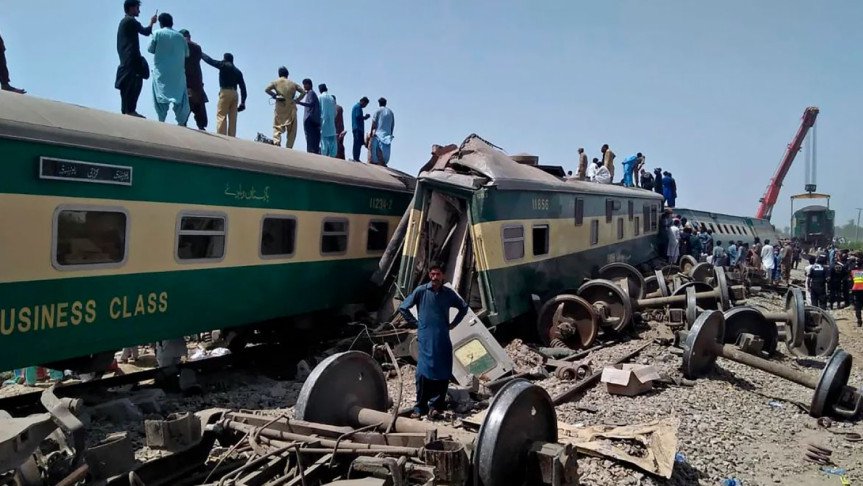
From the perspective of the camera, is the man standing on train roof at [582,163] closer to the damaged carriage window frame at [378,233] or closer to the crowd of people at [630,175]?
the crowd of people at [630,175]

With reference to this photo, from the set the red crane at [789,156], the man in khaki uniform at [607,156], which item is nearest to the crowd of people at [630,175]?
the man in khaki uniform at [607,156]

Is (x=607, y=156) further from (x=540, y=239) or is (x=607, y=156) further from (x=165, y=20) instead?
(x=165, y=20)

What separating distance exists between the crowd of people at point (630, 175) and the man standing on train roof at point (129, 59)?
8.56 metres

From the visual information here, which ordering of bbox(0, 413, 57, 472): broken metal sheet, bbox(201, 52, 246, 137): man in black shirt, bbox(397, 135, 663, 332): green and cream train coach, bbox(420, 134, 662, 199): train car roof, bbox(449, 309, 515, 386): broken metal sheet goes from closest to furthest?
1. bbox(0, 413, 57, 472): broken metal sheet
2. bbox(449, 309, 515, 386): broken metal sheet
3. bbox(397, 135, 663, 332): green and cream train coach
4. bbox(420, 134, 662, 199): train car roof
5. bbox(201, 52, 246, 137): man in black shirt

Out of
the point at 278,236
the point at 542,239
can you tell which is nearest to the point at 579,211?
the point at 542,239

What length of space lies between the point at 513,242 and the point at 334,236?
112 inches

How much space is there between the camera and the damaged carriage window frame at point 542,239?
1088 cm

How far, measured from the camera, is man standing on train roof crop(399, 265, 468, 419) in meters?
6.46

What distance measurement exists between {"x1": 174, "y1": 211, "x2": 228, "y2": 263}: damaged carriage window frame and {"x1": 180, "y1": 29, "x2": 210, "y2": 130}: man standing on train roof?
2.84m

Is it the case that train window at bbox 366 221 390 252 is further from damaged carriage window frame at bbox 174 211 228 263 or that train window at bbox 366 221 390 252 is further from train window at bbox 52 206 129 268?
train window at bbox 52 206 129 268

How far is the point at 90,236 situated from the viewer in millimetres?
6445

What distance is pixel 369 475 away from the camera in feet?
12.6

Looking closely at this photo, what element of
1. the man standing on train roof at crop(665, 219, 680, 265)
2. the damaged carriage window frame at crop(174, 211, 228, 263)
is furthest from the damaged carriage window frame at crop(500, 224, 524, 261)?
the man standing on train roof at crop(665, 219, 680, 265)

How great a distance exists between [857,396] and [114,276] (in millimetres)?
8022
